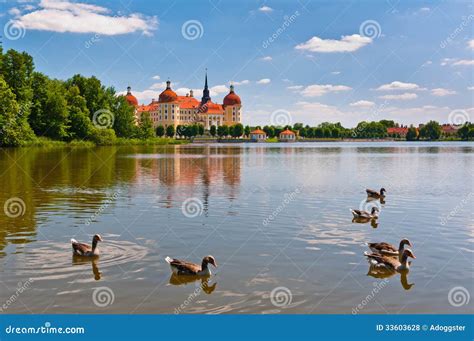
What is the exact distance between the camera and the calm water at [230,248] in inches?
365

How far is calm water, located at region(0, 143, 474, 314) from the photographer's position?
30.4 feet

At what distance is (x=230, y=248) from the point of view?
13.1 m

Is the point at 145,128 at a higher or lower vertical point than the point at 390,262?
higher

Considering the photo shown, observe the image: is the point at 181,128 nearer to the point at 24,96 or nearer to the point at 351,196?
the point at 24,96

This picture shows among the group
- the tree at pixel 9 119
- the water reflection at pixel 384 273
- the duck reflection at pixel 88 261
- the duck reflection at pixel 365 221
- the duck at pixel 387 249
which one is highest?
the tree at pixel 9 119

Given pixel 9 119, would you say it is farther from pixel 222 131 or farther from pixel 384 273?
pixel 222 131

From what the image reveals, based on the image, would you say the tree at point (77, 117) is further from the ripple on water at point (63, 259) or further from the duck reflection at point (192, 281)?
the duck reflection at point (192, 281)

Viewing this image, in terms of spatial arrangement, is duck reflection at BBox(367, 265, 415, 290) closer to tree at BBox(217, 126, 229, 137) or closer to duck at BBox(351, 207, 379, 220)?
duck at BBox(351, 207, 379, 220)

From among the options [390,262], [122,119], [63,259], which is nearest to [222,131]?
[122,119]

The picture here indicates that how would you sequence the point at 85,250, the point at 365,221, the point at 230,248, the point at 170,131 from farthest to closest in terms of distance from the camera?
1. the point at 170,131
2. the point at 365,221
3. the point at 230,248
4. the point at 85,250

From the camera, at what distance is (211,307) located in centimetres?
891

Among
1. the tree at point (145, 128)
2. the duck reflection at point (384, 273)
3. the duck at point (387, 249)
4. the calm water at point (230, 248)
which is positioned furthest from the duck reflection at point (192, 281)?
the tree at point (145, 128)

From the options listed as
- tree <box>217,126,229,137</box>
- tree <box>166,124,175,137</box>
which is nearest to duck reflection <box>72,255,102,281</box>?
tree <box>166,124,175,137</box>

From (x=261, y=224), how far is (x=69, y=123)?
83.5 metres
